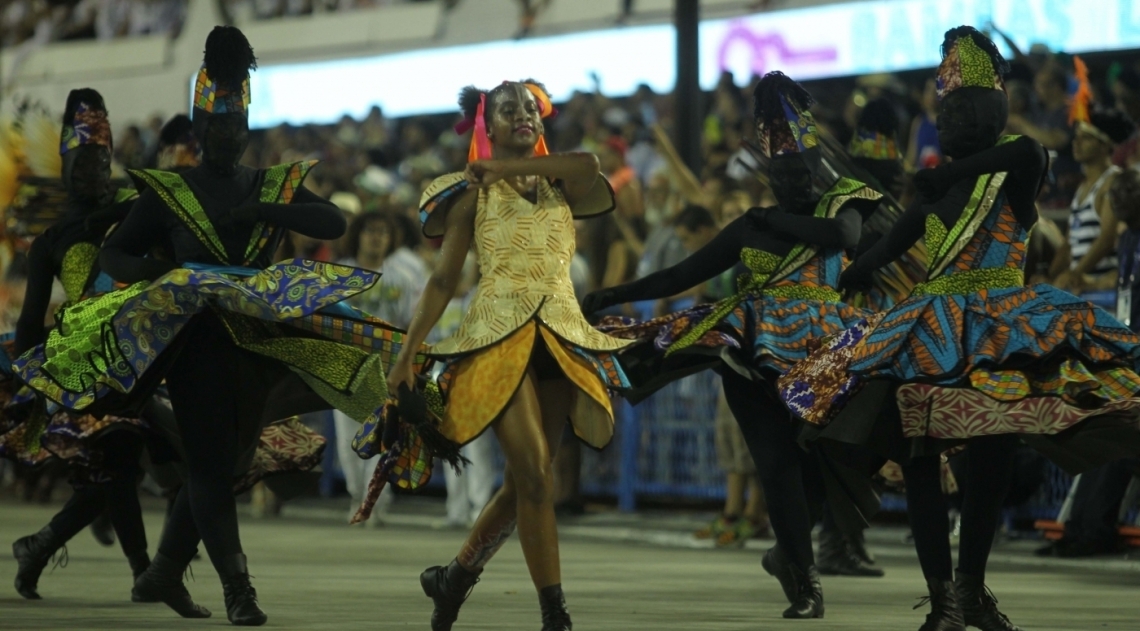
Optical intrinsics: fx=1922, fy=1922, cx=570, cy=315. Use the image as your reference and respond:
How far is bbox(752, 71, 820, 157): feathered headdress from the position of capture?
303 inches

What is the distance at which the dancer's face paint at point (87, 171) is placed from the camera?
820cm

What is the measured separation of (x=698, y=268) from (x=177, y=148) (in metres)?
2.76

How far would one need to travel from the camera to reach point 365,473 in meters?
13.5

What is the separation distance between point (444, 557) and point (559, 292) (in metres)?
4.93

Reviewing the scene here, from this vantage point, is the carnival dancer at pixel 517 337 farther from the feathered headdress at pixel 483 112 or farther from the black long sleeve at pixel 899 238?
the black long sleeve at pixel 899 238

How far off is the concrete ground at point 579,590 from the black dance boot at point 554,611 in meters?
0.70

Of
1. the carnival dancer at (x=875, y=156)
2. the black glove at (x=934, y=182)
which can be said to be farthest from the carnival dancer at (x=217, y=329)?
the carnival dancer at (x=875, y=156)

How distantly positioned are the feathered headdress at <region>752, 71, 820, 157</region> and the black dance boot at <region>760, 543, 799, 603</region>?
1.60 m

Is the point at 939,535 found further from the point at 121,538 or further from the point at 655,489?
the point at 655,489

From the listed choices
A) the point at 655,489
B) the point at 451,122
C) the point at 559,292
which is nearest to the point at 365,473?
the point at 655,489

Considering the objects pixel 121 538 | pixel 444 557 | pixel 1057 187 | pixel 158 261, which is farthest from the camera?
pixel 1057 187

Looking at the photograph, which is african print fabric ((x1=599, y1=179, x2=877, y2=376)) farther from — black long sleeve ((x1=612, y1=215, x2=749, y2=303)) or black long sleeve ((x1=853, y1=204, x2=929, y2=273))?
black long sleeve ((x1=853, y1=204, x2=929, y2=273))

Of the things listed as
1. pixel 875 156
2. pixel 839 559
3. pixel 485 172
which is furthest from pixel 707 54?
pixel 485 172

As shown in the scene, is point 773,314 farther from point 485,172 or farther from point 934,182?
point 485,172
